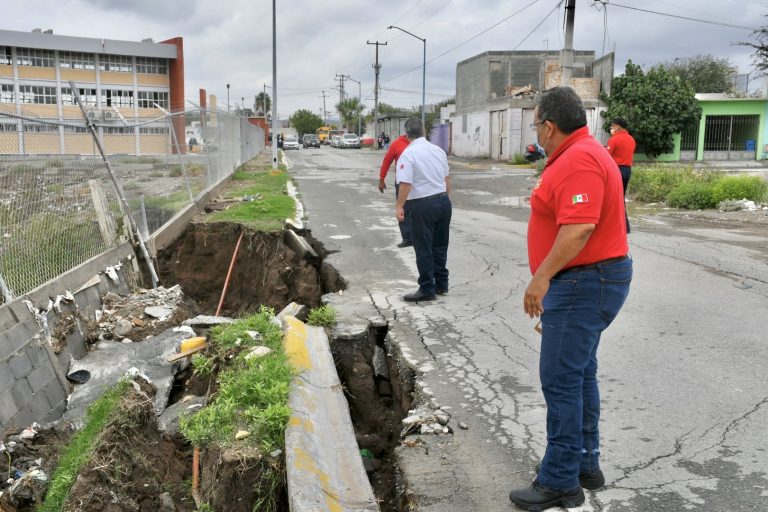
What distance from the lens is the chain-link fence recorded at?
6.29 m

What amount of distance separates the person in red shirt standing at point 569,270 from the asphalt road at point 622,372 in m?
0.35

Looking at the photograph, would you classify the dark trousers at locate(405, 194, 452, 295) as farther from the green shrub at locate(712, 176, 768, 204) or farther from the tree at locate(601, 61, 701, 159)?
the tree at locate(601, 61, 701, 159)

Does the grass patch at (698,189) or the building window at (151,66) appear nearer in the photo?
the grass patch at (698,189)

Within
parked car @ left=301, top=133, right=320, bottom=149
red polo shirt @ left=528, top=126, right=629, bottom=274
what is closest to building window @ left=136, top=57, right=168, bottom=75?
parked car @ left=301, top=133, right=320, bottom=149

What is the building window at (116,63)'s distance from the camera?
154ft

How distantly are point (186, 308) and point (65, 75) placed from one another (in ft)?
143

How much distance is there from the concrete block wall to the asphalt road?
251cm

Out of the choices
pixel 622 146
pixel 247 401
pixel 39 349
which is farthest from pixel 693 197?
pixel 39 349

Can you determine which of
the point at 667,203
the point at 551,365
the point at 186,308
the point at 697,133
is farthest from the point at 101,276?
the point at 697,133

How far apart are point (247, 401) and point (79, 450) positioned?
3.90ft

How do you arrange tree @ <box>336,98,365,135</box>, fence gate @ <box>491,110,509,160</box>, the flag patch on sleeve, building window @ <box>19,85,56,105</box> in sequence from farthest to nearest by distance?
1. tree @ <box>336,98,365,135</box>
2. building window @ <box>19,85,56,105</box>
3. fence gate @ <box>491,110,509,160</box>
4. the flag patch on sleeve

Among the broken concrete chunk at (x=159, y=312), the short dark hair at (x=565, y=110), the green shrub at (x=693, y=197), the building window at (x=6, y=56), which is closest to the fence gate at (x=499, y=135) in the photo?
the green shrub at (x=693, y=197)

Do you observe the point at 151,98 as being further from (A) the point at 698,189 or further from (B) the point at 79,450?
(B) the point at 79,450

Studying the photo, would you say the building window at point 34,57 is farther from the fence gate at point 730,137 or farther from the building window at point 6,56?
the fence gate at point 730,137
